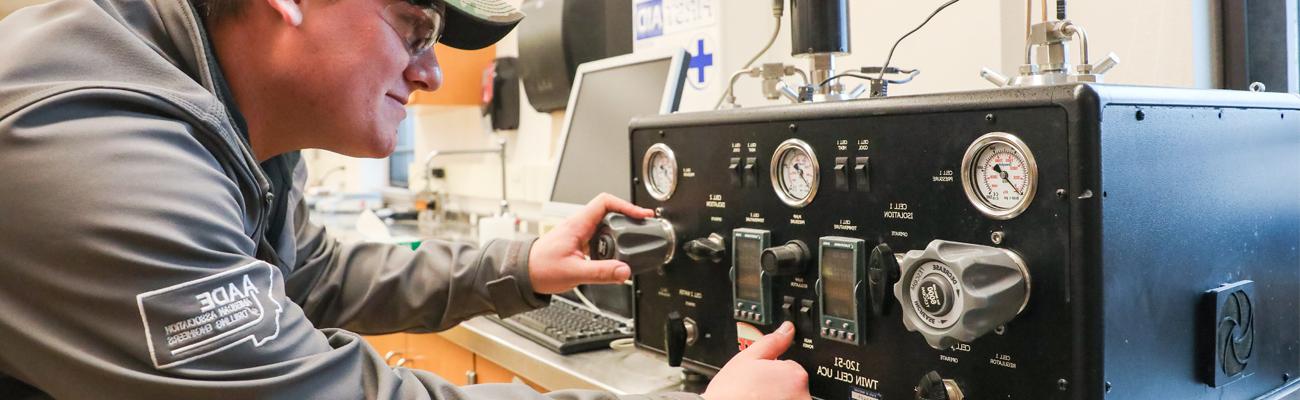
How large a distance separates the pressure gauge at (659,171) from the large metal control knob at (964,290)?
16.8 inches

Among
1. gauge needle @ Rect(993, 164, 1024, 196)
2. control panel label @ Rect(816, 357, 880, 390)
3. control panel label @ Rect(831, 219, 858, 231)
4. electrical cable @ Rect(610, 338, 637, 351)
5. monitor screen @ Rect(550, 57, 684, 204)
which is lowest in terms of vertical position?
electrical cable @ Rect(610, 338, 637, 351)

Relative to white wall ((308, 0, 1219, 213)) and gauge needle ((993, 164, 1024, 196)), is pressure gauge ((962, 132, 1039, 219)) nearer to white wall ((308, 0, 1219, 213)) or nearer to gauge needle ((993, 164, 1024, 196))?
gauge needle ((993, 164, 1024, 196))

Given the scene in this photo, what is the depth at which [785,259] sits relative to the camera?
97 centimetres

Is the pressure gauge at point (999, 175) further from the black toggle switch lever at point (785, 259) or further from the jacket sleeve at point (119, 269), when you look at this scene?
the jacket sleeve at point (119, 269)

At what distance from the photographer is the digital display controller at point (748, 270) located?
104 cm

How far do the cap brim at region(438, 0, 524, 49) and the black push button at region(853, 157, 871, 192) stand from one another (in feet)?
1.45

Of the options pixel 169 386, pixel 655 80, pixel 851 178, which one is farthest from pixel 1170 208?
pixel 655 80

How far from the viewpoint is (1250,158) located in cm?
95

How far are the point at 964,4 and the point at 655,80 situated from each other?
532 millimetres

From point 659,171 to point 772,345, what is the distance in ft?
1.05

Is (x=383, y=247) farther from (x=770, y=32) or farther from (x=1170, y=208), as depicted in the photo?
(x=1170, y=208)

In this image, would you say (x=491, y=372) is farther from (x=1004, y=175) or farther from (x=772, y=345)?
(x=1004, y=175)

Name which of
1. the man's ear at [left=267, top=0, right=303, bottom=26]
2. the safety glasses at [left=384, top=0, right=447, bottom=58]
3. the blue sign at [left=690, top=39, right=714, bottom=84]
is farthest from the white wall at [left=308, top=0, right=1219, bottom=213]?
the man's ear at [left=267, top=0, right=303, bottom=26]

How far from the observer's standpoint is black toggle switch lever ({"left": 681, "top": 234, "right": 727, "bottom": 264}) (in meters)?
1.10
